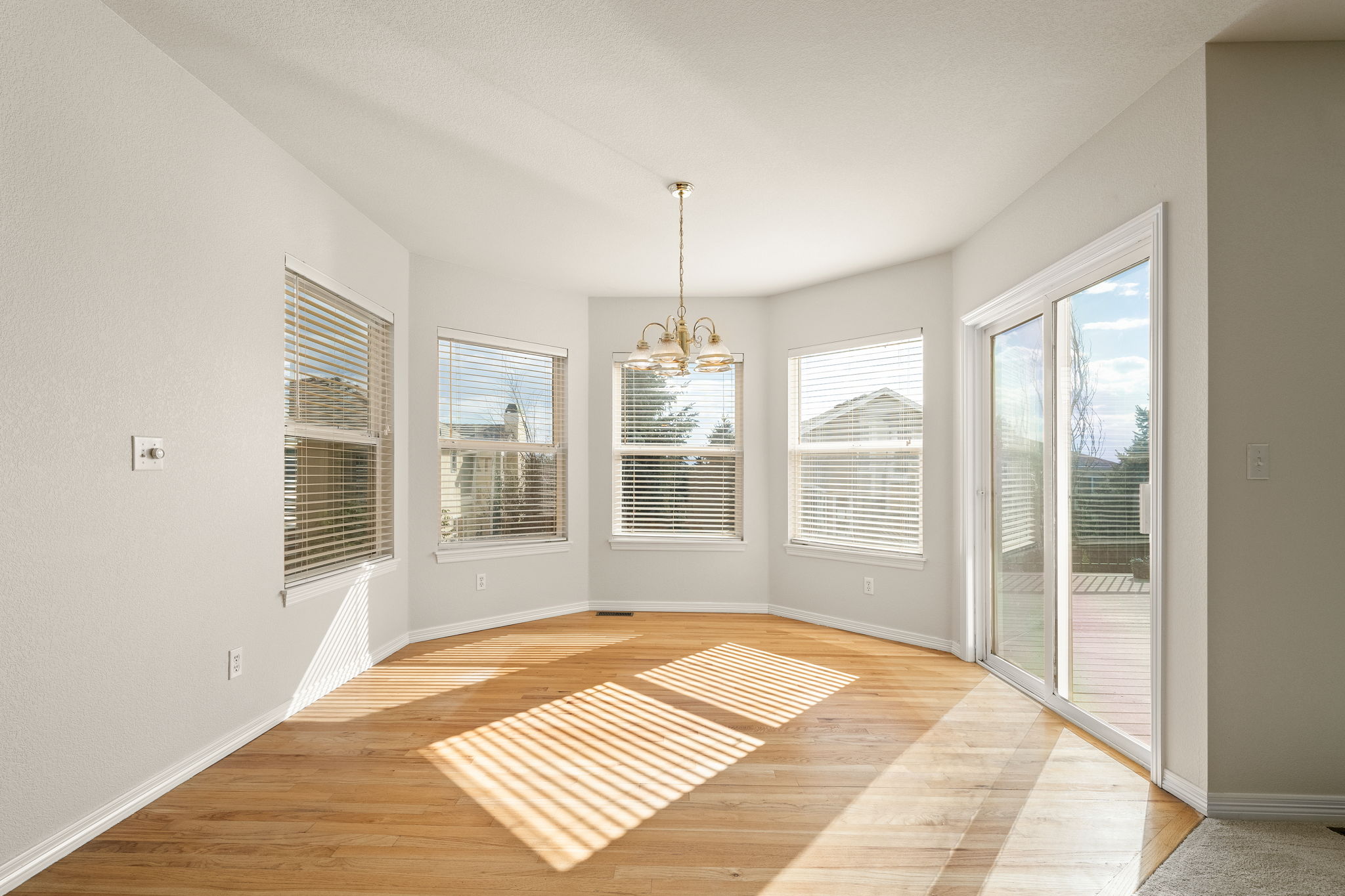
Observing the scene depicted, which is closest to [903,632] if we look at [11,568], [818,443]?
[818,443]

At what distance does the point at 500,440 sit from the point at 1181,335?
4123 millimetres

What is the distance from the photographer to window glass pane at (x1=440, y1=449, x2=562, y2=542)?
4.93m

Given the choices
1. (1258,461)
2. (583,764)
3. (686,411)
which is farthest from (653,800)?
(686,411)

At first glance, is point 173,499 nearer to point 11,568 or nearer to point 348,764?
point 11,568

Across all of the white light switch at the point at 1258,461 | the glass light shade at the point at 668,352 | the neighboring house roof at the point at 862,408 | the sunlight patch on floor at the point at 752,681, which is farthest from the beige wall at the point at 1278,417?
the neighboring house roof at the point at 862,408

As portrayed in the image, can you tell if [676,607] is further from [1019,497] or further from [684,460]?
[1019,497]

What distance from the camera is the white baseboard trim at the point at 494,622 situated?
4.70 m

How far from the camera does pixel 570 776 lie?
2.67 metres

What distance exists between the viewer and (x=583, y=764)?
109 inches

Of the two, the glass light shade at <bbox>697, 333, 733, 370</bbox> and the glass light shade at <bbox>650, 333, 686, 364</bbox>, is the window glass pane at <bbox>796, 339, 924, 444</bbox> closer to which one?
the glass light shade at <bbox>697, 333, 733, 370</bbox>

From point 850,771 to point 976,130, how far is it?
2672 millimetres

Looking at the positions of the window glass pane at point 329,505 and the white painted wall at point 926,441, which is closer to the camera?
the window glass pane at point 329,505

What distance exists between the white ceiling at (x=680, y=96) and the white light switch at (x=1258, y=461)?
54.3 inches

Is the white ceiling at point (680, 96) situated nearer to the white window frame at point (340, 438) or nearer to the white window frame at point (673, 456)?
the white window frame at point (340, 438)
